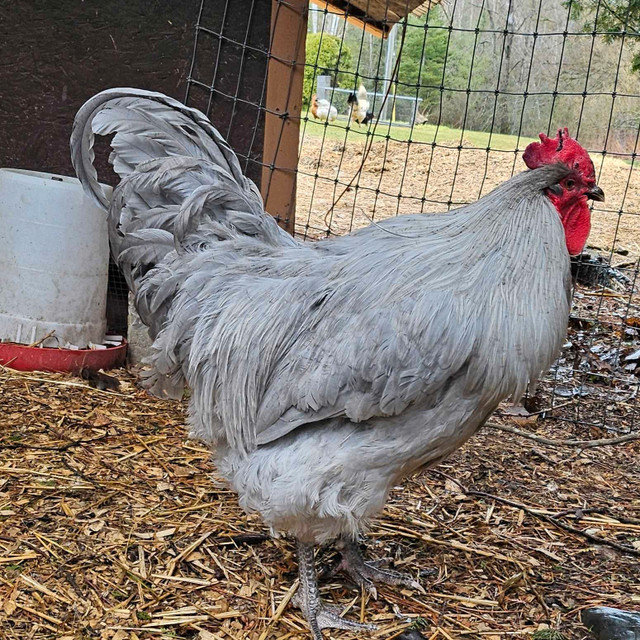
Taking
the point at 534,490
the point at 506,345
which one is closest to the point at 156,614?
the point at 506,345

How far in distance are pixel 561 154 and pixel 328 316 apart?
1.07 metres

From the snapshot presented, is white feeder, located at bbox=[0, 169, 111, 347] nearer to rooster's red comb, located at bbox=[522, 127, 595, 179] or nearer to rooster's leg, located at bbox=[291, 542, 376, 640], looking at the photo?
rooster's leg, located at bbox=[291, 542, 376, 640]

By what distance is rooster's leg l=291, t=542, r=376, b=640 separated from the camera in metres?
3.04

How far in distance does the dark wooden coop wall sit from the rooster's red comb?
3.09 m

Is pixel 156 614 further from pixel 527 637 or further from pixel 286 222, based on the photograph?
pixel 286 222

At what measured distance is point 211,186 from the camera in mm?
3314

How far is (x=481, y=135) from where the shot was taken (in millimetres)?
20109

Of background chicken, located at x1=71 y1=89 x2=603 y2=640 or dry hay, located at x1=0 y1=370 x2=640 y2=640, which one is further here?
dry hay, located at x1=0 y1=370 x2=640 y2=640

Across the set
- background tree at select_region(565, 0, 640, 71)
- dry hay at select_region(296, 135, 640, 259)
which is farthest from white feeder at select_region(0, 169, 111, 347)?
dry hay at select_region(296, 135, 640, 259)

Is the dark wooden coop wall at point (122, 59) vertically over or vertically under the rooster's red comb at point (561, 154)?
over

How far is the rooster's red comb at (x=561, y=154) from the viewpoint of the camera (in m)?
2.72

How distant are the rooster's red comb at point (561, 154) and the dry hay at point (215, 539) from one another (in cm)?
192

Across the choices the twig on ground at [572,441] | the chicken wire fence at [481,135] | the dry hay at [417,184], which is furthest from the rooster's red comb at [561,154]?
the dry hay at [417,184]

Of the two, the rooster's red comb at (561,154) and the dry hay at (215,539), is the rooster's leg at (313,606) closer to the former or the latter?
the dry hay at (215,539)
